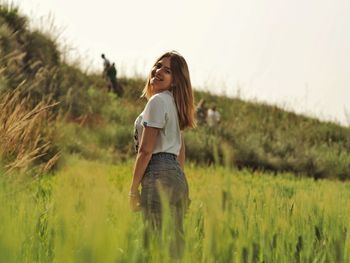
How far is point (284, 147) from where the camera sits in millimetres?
16531

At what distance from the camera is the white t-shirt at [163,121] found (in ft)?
11.4

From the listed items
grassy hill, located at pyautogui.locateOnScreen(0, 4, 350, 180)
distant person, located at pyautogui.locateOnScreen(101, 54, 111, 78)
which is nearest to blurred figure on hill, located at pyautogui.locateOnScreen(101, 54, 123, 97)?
distant person, located at pyautogui.locateOnScreen(101, 54, 111, 78)

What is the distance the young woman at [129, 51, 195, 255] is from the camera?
3.43m

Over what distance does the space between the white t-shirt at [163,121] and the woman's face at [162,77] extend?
68mm

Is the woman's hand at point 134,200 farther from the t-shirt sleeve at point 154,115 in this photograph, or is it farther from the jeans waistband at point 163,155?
the t-shirt sleeve at point 154,115

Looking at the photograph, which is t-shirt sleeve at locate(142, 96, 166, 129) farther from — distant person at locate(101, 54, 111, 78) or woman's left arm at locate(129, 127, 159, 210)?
distant person at locate(101, 54, 111, 78)

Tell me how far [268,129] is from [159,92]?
59.9ft

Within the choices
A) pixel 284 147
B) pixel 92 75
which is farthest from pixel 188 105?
pixel 92 75

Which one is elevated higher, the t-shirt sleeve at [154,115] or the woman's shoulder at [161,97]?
the woman's shoulder at [161,97]

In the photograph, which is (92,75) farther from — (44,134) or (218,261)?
(218,261)

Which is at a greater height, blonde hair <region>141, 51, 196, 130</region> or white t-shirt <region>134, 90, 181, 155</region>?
blonde hair <region>141, 51, 196, 130</region>

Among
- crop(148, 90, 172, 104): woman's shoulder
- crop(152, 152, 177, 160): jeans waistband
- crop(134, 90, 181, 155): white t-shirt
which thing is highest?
crop(148, 90, 172, 104): woman's shoulder

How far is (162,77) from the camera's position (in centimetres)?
366

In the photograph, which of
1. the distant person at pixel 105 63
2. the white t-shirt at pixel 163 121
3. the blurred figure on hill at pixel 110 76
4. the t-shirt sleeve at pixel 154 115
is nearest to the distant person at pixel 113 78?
the blurred figure on hill at pixel 110 76
